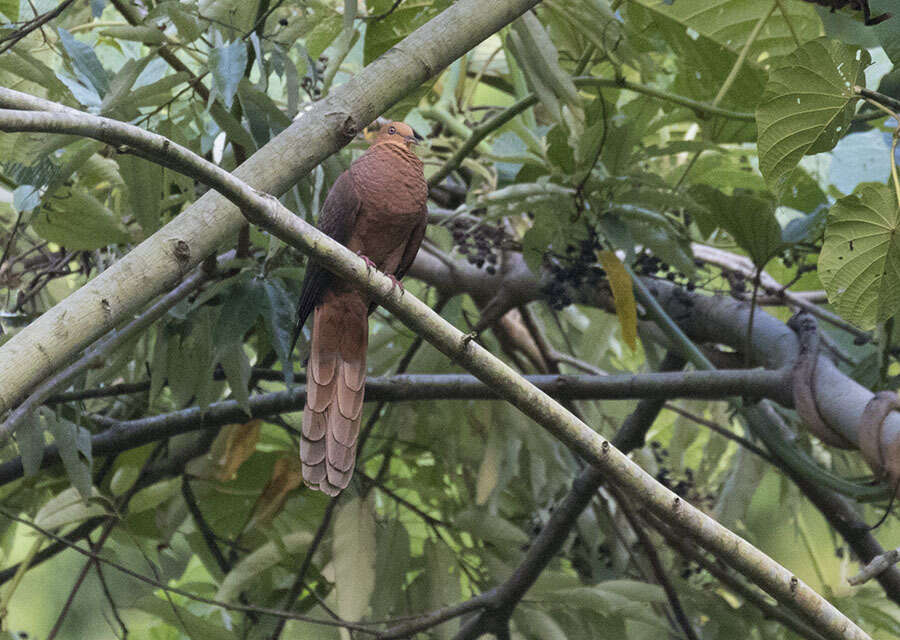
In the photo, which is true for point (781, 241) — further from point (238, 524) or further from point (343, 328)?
point (238, 524)

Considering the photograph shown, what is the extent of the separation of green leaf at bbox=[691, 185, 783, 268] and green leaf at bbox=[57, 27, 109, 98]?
1.13m

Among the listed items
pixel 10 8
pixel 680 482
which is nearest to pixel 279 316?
pixel 10 8

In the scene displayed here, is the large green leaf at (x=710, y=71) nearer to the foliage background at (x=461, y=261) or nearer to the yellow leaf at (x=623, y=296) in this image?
the foliage background at (x=461, y=261)

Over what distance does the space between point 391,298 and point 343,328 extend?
0.62 m

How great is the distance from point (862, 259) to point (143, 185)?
3.50ft

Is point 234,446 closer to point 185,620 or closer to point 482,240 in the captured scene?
point 185,620

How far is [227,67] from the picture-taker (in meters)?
1.26

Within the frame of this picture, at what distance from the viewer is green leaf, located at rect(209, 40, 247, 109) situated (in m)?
1.23

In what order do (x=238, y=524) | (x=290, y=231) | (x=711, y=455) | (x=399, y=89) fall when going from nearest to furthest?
(x=290, y=231), (x=399, y=89), (x=238, y=524), (x=711, y=455)

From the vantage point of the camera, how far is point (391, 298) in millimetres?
1032

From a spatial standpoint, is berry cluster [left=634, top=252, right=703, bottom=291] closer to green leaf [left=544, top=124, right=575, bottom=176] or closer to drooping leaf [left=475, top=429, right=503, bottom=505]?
green leaf [left=544, top=124, right=575, bottom=176]

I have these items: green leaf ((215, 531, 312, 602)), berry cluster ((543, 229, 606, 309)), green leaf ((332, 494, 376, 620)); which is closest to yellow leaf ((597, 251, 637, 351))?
berry cluster ((543, 229, 606, 309))

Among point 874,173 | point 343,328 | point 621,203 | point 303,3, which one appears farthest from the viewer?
point 874,173

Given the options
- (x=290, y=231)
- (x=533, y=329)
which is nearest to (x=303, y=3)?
(x=290, y=231)
